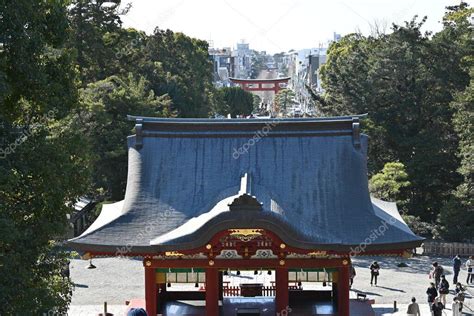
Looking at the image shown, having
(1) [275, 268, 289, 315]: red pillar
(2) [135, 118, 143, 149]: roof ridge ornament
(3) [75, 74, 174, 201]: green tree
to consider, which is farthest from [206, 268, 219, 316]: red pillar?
(3) [75, 74, 174, 201]: green tree

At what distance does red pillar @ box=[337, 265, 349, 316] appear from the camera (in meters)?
18.9

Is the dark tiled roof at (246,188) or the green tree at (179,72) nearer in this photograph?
the dark tiled roof at (246,188)

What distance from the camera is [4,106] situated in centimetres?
1391

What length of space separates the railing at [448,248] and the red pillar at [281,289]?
15.9m

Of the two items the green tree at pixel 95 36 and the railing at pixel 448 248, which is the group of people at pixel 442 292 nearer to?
the railing at pixel 448 248

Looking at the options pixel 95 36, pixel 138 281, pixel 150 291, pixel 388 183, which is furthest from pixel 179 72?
pixel 150 291

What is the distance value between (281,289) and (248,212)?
3.31m

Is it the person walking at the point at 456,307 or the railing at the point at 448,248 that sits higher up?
the railing at the point at 448,248

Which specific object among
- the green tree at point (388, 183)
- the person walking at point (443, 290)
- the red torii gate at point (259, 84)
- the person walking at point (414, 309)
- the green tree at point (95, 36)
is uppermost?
the red torii gate at point (259, 84)

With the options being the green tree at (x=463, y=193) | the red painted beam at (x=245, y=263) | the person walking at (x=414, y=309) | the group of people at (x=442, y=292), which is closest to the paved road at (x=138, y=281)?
the group of people at (x=442, y=292)

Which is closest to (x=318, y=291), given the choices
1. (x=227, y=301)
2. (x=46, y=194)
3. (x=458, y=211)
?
(x=227, y=301)

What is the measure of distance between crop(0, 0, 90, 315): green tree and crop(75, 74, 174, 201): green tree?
816 inches

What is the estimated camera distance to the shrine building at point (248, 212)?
1703 cm

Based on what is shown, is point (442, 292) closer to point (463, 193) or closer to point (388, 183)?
point (388, 183)
